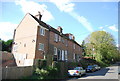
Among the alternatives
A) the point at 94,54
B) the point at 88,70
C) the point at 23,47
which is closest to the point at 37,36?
the point at 23,47

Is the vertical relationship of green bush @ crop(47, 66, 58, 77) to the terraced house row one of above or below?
below

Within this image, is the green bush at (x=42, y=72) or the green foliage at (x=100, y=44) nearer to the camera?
the green bush at (x=42, y=72)

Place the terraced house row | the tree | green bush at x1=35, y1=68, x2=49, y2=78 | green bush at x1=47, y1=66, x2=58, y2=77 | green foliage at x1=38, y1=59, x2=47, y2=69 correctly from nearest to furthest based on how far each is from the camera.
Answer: green bush at x1=35, y1=68, x2=49, y2=78 < green bush at x1=47, y1=66, x2=58, y2=77 < green foliage at x1=38, y1=59, x2=47, y2=69 < the terraced house row < the tree

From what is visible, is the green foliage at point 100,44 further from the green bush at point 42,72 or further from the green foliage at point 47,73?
the green bush at point 42,72

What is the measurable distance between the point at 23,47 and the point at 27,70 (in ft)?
31.8

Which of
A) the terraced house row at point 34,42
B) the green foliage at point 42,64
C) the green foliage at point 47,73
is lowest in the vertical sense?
the green foliage at point 47,73

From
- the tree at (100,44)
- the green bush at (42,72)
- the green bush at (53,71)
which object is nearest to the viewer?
the green bush at (42,72)

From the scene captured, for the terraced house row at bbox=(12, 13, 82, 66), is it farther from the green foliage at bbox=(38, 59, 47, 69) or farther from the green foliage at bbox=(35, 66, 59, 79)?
the green foliage at bbox=(35, 66, 59, 79)

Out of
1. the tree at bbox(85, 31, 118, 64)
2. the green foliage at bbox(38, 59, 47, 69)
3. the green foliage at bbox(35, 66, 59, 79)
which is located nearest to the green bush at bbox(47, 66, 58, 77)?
the green foliage at bbox(35, 66, 59, 79)

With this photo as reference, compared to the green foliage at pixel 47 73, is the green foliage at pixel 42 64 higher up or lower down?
higher up

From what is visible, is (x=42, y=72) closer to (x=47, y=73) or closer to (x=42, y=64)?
(x=47, y=73)

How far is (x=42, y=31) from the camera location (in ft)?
83.8

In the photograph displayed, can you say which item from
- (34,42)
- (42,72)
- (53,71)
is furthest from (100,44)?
(42,72)

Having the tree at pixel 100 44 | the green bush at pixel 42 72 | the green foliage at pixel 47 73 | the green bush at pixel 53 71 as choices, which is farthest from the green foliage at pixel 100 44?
the green bush at pixel 42 72
